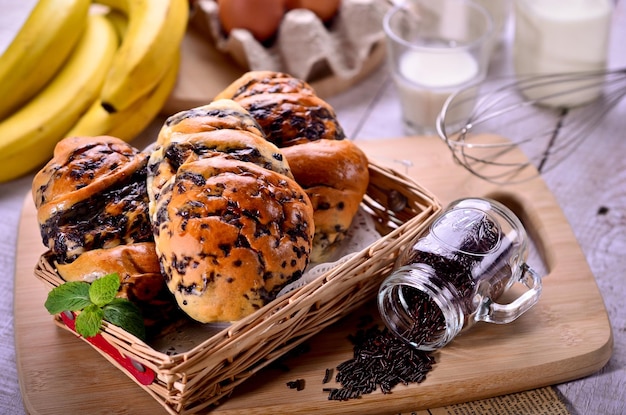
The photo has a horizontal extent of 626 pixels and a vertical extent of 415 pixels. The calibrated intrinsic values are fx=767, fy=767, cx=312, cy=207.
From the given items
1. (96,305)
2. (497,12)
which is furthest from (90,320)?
(497,12)

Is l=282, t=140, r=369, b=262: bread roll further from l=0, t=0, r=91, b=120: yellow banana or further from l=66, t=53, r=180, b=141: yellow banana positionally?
l=0, t=0, r=91, b=120: yellow banana

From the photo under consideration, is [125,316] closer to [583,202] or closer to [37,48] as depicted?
[37,48]

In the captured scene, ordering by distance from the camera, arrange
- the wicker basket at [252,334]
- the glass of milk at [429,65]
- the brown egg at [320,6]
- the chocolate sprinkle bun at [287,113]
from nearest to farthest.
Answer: the wicker basket at [252,334] → the chocolate sprinkle bun at [287,113] → the glass of milk at [429,65] → the brown egg at [320,6]

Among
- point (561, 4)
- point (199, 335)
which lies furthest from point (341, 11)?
point (199, 335)

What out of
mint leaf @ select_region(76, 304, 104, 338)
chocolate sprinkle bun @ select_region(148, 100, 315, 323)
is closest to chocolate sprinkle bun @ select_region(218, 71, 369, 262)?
chocolate sprinkle bun @ select_region(148, 100, 315, 323)

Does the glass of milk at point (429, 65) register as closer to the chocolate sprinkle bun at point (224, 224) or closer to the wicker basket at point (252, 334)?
the wicker basket at point (252, 334)

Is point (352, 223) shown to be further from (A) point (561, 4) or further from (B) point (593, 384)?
(A) point (561, 4)

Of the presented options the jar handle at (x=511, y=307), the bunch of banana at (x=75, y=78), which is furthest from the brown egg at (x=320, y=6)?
the jar handle at (x=511, y=307)
